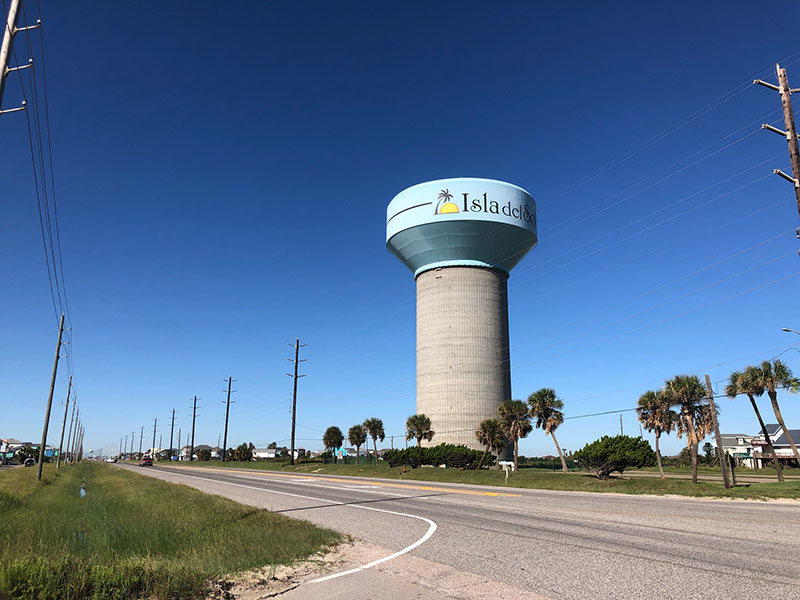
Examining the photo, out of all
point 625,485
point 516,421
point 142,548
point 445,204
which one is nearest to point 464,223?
point 445,204

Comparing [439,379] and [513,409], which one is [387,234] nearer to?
[439,379]

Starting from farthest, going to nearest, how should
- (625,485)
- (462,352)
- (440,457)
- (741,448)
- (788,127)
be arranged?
(741,448) → (462,352) → (440,457) → (625,485) → (788,127)

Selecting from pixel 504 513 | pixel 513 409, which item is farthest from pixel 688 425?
pixel 504 513

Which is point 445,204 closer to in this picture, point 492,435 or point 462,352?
point 462,352

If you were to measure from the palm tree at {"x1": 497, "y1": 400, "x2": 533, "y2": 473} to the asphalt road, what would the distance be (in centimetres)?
3474

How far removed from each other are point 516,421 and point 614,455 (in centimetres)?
1586

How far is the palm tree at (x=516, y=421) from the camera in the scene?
169 ft

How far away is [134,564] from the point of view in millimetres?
7824

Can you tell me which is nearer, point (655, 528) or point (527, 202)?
point (655, 528)

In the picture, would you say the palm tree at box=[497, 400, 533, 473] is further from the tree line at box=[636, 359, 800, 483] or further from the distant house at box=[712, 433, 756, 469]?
the distant house at box=[712, 433, 756, 469]

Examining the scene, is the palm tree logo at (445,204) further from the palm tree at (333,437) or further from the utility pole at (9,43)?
the utility pole at (9,43)

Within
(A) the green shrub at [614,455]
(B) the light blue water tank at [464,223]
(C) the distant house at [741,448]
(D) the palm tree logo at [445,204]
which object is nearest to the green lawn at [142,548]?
(A) the green shrub at [614,455]

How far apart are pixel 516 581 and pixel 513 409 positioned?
45.6 m

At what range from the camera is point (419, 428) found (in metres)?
65.8
